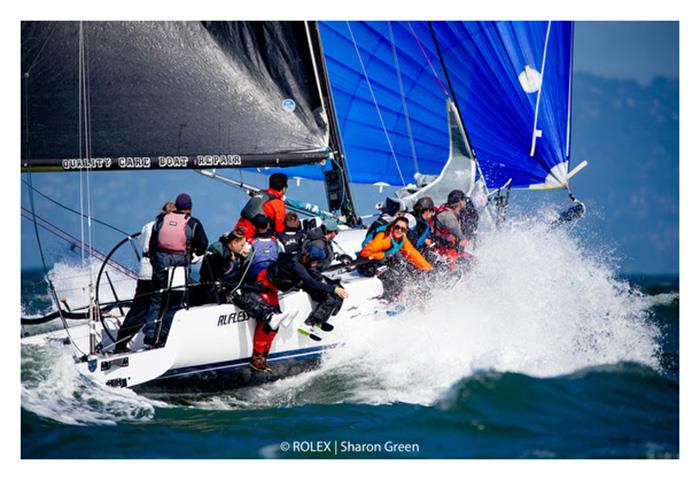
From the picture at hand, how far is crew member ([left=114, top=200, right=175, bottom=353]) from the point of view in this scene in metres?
6.96

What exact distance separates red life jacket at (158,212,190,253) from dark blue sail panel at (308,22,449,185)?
3.88 m

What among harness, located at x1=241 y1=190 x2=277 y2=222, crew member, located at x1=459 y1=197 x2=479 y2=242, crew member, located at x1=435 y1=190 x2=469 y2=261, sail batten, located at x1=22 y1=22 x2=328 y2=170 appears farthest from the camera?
crew member, located at x1=459 y1=197 x2=479 y2=242

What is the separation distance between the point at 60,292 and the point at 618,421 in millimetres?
4191

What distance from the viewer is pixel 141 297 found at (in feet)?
23.1

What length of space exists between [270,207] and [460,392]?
2.27 m

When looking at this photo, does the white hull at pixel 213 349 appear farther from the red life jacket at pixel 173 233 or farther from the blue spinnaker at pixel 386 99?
the blue spinnaker at pixel 386 99

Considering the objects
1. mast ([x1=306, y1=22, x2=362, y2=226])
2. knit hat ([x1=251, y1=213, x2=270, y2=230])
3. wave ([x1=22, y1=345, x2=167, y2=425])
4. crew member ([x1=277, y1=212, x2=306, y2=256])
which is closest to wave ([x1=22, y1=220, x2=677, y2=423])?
wave ([x1=22, y1=345, x2=167, y2=425])

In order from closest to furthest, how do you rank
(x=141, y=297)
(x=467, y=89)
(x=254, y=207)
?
(x=141, y=297), (x=254, y=207), (x=467, y=89)

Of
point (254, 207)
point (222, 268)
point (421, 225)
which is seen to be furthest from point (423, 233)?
point (222, 268)

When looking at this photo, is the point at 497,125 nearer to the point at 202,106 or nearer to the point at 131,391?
the point at 202,106

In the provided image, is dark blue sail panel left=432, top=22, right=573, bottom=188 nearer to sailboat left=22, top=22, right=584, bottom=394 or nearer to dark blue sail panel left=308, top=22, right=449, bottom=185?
dark blue sail panel left=308, top=22, right=449, bottom=185

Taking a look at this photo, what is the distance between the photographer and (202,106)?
24.4ft

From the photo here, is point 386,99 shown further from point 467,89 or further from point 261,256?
point 261,256

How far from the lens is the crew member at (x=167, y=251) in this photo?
6.92 meters
